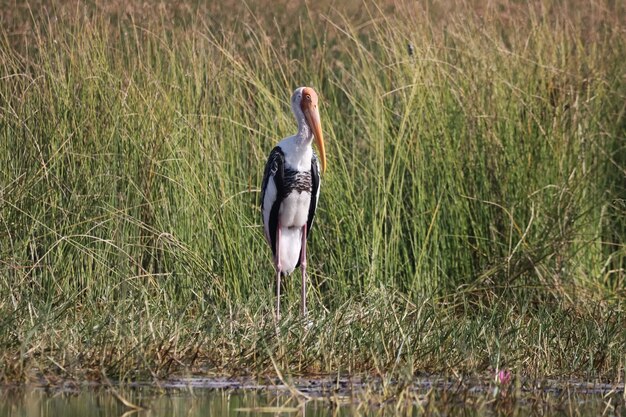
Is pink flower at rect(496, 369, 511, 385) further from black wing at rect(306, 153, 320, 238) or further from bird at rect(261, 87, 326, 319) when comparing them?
black wing at rect(306, 153, 320, 238)

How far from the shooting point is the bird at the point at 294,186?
6.43 meters

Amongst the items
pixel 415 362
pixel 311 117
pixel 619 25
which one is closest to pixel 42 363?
pixel 415 362

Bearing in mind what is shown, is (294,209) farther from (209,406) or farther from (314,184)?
(209,406)

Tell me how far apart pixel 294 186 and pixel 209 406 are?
7.36ft

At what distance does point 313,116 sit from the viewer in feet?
21.1

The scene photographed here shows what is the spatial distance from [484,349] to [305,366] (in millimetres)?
794

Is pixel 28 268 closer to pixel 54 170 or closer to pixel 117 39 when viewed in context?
pixel 54 170

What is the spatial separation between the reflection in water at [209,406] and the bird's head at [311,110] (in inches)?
77.9

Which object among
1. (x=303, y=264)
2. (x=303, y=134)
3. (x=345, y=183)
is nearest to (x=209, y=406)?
(x=303, y=264)

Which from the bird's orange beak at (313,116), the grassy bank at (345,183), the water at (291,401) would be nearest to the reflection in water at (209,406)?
the water at (291,401)

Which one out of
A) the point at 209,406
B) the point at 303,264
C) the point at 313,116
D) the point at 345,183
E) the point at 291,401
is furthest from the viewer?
the point at 345,183

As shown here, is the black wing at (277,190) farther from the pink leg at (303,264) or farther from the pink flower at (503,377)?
the pink flower at (503,377)

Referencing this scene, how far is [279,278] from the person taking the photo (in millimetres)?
6492

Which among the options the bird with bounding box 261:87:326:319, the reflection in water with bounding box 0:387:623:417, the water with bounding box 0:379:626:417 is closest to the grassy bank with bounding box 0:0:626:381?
the bird with bounding box 261:87:326:319
